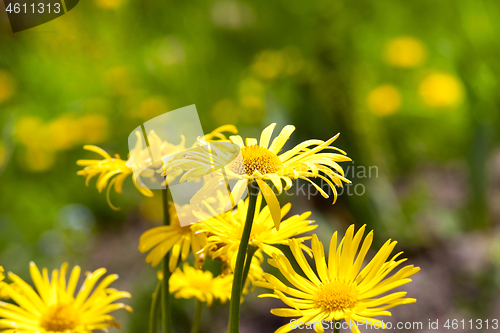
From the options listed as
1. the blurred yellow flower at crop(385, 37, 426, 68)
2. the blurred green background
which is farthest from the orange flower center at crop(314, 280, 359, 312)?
the blurred yellow flower at crop(385, 37, 426, 68)

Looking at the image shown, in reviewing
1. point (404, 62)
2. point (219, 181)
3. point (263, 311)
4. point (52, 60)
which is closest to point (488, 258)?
point (263, 311)

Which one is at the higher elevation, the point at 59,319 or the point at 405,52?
the point at 405,52

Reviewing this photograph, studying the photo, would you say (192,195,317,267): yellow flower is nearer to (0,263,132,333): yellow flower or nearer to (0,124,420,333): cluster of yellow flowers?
(0,124,420,333): cluster of yellow flowers

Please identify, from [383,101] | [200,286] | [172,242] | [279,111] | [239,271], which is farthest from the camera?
[383,101]

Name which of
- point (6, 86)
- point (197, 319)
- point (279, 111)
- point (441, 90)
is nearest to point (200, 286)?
point (197, 319)

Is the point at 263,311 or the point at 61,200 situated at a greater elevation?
the point at 61,200

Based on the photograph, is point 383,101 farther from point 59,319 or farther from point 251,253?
point 59,319

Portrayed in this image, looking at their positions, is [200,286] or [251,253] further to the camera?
[200,286]

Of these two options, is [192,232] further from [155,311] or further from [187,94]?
[187,94]
